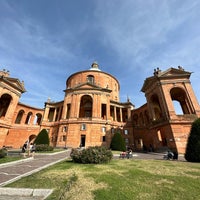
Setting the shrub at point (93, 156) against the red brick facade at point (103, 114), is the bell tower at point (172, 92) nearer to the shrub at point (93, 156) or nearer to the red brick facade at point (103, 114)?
the red brick facade at point (103, 114)

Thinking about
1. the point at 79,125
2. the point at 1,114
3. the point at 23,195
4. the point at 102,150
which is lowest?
the point at 23,195

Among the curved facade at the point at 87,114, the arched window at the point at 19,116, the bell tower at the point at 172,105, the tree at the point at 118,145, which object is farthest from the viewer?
the arched window at the point at 19,116

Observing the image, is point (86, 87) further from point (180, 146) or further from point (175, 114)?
point (180, 146)

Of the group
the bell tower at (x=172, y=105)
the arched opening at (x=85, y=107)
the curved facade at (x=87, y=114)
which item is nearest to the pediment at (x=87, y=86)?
the curved facade at (x=87, y=114)

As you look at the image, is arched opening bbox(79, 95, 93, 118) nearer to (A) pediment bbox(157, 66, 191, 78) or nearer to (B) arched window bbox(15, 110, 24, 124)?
(B) arched window bbox(15, 110, 24, 124)

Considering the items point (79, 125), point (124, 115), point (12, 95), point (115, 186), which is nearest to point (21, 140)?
point (12, 95)

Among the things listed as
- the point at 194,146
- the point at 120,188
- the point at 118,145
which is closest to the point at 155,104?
the point at 118,145

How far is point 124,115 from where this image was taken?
3966cm

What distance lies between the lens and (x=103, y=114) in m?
36.3

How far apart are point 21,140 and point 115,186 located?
115ft

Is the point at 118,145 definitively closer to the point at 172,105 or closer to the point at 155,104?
the point at 172,105

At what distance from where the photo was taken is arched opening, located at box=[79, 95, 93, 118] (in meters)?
34.5

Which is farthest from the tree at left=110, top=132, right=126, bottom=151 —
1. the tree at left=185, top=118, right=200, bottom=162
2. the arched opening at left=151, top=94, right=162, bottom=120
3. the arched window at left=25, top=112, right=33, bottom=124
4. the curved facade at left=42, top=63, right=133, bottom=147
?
the arched window at left=25, top=112, right=33, bottom=124

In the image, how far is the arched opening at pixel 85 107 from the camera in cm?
3454
